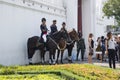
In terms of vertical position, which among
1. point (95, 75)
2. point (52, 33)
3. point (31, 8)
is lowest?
point (95, 75)

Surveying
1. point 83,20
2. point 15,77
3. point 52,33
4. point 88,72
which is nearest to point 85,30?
point 83,20

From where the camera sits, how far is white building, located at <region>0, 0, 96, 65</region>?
18575 mm

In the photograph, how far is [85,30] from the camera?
106 ft

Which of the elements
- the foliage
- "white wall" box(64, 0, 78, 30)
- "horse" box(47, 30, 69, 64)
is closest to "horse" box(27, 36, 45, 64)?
"horse" box(47, 30, 69, 64)

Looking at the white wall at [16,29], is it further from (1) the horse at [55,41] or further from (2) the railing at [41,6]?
(1) the horse at [55,41]

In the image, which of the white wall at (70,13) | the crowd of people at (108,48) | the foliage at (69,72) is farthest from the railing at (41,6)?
the foliage at (69,72)

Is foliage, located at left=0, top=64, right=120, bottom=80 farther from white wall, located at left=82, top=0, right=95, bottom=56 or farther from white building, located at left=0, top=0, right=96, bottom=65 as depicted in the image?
white wall, located at left=82, top=0, right=95, bottom=56

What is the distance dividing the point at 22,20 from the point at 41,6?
9.74 ft

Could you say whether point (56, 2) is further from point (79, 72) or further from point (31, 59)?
point (79, 72)

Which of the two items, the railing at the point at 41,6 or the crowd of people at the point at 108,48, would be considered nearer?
the crowd of people at the point at 108,48

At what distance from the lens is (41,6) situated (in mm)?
23125

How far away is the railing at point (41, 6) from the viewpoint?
19916 millimetres

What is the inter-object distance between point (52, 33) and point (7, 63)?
13.4 feet

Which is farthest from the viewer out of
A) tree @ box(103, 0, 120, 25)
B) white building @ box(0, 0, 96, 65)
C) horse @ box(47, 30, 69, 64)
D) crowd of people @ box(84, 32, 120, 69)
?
tree @ box(103, 0, 120, 25)
